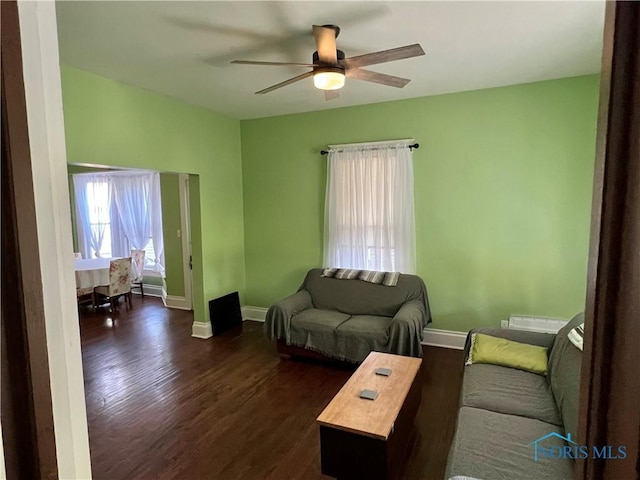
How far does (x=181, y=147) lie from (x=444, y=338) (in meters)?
3.61

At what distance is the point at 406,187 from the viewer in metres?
4.13

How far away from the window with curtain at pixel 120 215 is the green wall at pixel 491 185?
3.27m

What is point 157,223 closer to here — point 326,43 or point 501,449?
point 326,43

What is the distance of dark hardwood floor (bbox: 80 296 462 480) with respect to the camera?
235 centimetres

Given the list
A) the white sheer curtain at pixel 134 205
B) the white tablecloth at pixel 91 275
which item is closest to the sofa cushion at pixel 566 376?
the white tablecloth at pixel 91 275

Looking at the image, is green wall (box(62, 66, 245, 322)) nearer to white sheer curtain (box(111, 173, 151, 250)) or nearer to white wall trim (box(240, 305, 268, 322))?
white wall trim (box(240, 305, 268, 322))

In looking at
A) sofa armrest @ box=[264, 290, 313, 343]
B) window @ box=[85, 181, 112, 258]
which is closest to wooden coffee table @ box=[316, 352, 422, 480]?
sofa armrest @ box=[264, 290, 313, 343]

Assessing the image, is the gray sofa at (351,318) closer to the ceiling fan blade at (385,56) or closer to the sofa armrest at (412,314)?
the sofa armrest at (412,314)

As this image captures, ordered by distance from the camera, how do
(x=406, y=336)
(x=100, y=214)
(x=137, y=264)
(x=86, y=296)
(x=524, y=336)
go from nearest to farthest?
(x=524, y=336), (x=406, y=336), (x=86, y=296), (x=137, y=264), (x=100, y=214)

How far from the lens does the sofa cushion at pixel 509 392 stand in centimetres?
213

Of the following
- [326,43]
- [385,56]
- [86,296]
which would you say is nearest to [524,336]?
[385,56]

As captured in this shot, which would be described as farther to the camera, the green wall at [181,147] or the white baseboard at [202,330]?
the white baseboard at [202,330]

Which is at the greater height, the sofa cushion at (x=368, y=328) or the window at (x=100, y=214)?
the window at (x=100, y=214)

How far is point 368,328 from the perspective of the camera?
351 centimetres
